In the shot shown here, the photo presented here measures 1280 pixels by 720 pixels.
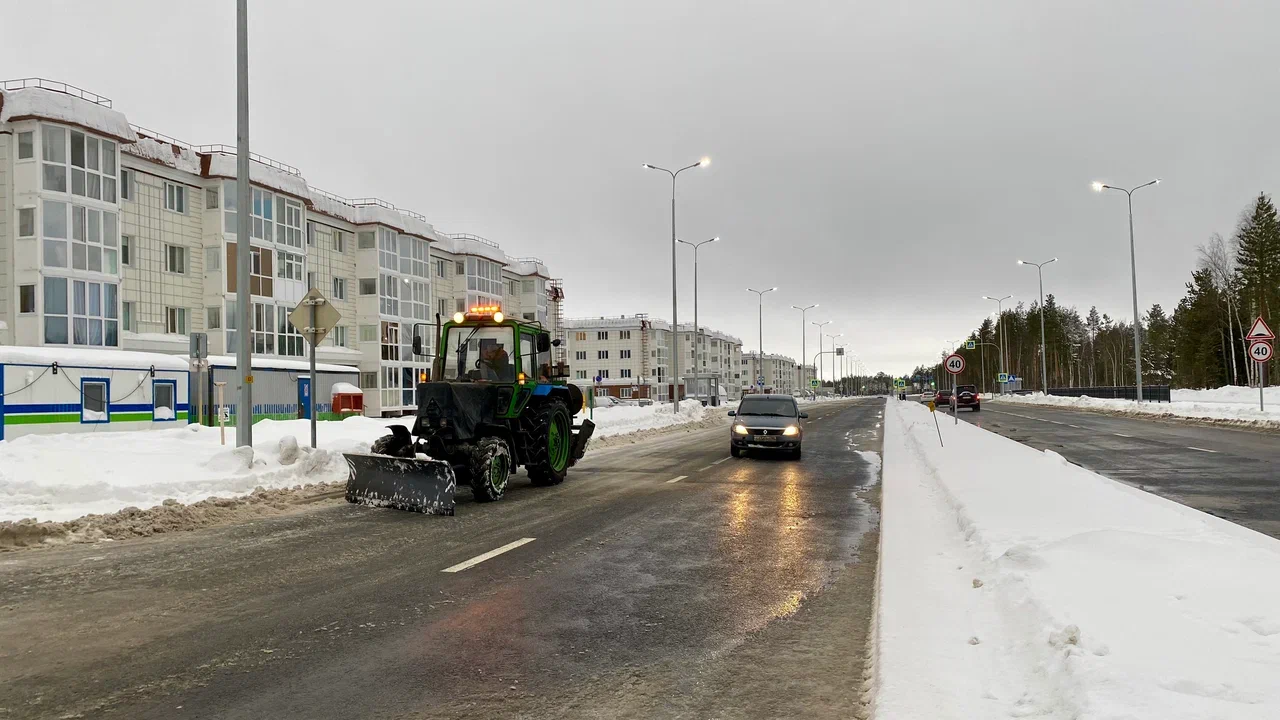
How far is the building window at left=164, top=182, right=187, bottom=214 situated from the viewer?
3697 cm

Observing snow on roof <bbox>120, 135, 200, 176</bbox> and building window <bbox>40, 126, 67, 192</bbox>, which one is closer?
building window <bbox>40, 126, 67, 192</bbox>

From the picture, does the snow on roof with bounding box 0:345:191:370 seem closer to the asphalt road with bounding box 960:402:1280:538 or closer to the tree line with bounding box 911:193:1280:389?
the asphalt road with bounding box 960:402:1280:538

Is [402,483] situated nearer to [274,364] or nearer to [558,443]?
[558,443]

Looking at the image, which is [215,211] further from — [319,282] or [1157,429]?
[1157,429]

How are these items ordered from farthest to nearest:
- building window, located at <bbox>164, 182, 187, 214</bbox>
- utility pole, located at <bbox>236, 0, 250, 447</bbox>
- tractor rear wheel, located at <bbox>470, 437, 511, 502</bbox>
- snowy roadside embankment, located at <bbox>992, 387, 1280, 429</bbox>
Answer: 1. building window, located at <bbox>164, 182, 187, 214</bbox>
2. snowy roadside embankment, located at <bbox>992, 387, 1280, 429</bbox>
3. utility pole, located at <bbox>236, 0, 250, 447</bbox>
4. tractor rear wheel, located at <bbox>470, 437, 511, 502</bbox>

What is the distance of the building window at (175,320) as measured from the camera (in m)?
37.0

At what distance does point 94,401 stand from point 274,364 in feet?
36.1

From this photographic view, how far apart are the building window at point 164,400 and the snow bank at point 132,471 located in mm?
14556

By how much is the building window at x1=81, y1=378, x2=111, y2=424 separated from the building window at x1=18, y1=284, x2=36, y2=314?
26.3 feet

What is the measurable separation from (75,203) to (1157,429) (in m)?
41.7

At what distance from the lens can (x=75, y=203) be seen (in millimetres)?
30906

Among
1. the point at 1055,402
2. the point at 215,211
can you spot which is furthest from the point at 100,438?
the point at 1055,402

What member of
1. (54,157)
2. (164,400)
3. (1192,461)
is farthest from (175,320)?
(1192,461)

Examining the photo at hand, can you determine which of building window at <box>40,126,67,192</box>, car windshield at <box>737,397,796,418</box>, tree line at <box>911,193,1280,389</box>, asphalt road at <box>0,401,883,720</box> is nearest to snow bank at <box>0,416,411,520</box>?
asphalt road at <box>0,401,883,720</box>
